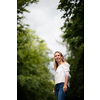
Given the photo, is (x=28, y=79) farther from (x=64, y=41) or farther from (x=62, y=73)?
(x=62, y=73)

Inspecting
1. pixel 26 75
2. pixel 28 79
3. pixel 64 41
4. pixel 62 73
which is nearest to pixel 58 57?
pixel 62 73

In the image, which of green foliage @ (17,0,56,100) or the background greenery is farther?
green foliage @ (17,0,56,100)

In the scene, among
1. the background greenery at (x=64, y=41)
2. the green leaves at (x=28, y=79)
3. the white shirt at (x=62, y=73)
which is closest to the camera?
the white shirt at (x=62, y=73)

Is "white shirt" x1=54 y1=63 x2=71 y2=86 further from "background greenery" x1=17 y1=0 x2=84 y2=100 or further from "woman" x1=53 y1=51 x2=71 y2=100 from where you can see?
"background greenery" x1=17 y1=0 x2=84 y2=100

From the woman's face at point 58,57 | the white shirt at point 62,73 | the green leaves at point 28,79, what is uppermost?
the woman's face at point 58,57

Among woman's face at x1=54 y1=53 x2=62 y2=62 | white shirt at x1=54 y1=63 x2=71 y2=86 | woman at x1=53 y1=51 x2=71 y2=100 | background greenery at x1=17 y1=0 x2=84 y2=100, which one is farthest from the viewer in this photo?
background greenery at x1=17 y1=0 x2=84 y2=100

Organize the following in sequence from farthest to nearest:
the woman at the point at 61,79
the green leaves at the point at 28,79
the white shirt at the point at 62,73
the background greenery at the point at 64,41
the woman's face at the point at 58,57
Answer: the green leaves at the point at 28,79 → the background greenery at the point at 64,41 → the woman's face at the point at 58,57 → the white shirt at the point at 62,73 → the woman at the point at 61,79

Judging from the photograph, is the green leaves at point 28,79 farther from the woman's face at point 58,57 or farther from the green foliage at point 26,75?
the woman's face at point 58,57

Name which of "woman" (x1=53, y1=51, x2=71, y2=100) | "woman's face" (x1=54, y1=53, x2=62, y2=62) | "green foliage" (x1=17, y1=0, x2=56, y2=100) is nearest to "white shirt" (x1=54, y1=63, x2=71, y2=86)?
"woman" (x1=53, y1=51, x2=71, y2=100)

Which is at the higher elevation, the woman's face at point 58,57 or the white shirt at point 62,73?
the woman's face at point 58,57

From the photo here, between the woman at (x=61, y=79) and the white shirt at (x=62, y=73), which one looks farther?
the white shirt at (x=62, y=73)

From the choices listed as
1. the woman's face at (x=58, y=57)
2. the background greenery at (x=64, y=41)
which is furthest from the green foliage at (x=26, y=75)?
the woman's face at (x=58, y=57)
